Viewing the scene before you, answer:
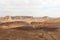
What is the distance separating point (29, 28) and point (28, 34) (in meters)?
0.09

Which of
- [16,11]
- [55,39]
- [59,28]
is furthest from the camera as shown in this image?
[16,11]

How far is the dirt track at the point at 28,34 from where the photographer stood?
0.93 m

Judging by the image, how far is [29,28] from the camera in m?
1.06

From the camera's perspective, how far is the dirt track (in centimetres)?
93

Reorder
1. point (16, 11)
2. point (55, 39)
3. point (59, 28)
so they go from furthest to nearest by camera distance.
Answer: point (16, 11)
point (59, 28)
point (55, 39)

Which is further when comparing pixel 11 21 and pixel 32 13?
pixel 32 13

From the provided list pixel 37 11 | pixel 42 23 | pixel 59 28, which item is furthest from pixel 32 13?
pixel 59 28

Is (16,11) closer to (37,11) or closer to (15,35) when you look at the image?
(37,11)

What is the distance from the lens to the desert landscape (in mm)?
944

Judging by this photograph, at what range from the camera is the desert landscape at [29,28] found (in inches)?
37.2

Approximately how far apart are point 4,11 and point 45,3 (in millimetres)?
361

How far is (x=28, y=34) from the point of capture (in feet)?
3.19

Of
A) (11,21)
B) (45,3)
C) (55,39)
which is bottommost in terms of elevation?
(55,39)

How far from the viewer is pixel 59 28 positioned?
1.05 m
